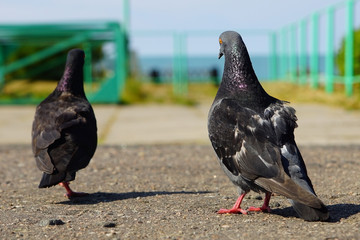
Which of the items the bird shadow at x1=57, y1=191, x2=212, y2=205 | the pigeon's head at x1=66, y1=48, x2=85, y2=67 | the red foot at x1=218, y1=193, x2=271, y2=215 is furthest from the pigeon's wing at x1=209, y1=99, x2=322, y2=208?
the pigeon's head at x1=66, y1=48, x2=85, y2=67

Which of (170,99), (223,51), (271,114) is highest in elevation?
(223,51)

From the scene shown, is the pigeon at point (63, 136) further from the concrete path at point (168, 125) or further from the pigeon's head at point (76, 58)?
the concrete path at point (168, 125)

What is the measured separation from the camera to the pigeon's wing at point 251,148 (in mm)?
3713

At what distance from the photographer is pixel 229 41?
4473mm

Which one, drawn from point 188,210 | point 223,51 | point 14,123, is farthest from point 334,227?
point 14,123

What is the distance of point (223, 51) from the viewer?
4.56m

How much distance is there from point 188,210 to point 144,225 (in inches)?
20.8

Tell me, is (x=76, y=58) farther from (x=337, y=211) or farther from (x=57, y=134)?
(x=337, y=211)

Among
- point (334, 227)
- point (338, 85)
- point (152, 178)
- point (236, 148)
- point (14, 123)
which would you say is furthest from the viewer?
point (338, 85)

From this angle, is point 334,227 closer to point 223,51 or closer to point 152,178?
point 223,51

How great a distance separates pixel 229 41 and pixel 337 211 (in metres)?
1.46

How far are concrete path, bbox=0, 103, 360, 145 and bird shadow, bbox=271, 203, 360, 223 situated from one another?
156 inches

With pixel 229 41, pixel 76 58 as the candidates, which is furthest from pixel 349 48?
pixel 229 41

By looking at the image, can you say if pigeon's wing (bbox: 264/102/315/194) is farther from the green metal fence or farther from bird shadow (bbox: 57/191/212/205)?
the green metal fence
